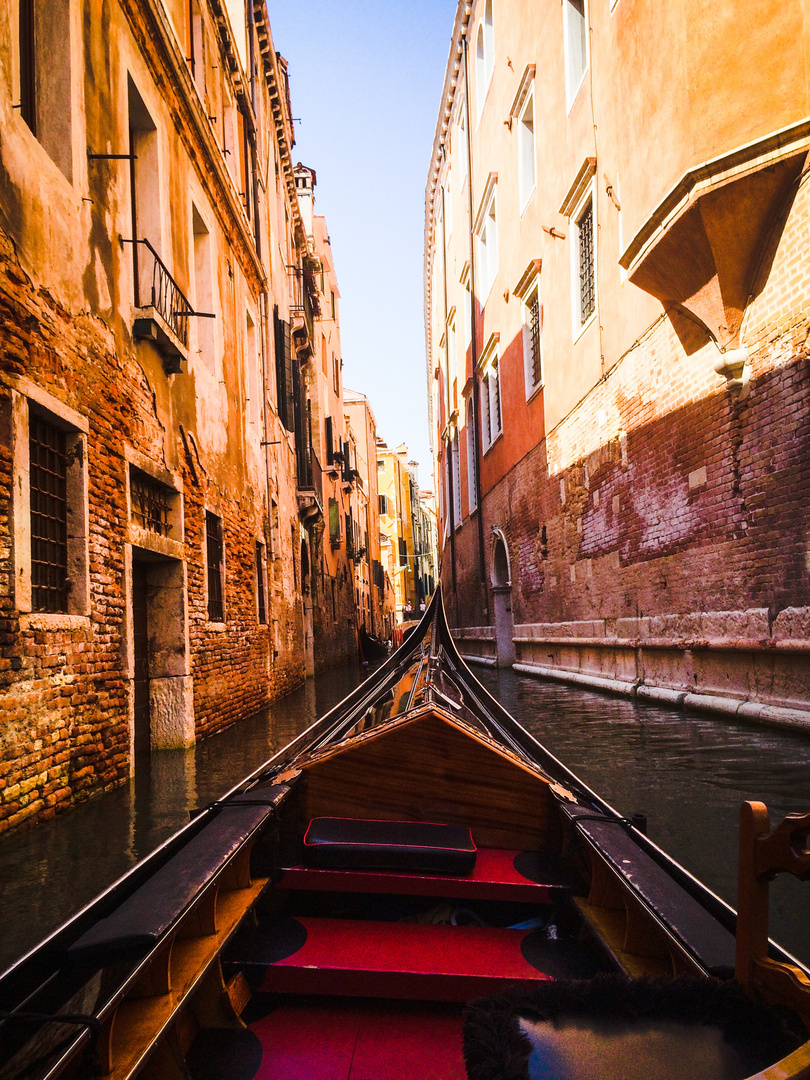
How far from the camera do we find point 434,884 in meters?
1.80

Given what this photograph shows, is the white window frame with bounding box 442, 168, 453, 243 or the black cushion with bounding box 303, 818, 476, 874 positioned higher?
the white window frame with bounding box 442, 168, 453, 243

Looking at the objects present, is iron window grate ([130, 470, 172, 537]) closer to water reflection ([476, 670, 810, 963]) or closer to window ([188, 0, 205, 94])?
water reflection ([476, 670, 810, 963])

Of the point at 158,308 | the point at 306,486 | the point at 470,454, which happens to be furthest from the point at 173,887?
the point at 470,454

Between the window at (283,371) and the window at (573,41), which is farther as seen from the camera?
the window at (283,371)

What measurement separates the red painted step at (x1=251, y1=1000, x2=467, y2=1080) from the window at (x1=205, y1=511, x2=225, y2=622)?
531 centimetres

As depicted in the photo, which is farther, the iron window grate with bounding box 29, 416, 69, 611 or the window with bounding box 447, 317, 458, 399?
the window with bounding box 447, 317, 458, 399

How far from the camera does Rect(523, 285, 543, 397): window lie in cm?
1095

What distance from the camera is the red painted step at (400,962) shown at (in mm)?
1491

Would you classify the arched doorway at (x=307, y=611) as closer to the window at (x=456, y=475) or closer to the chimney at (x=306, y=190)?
the window at (x=456, y=475)

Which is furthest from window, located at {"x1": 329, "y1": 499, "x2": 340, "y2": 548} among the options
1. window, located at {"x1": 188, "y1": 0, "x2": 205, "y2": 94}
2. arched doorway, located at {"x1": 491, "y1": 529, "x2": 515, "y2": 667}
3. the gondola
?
the gondola

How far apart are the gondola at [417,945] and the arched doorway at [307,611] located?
395 inches

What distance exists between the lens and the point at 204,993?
4.70 ft

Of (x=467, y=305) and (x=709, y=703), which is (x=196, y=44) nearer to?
(x=709, y=703)

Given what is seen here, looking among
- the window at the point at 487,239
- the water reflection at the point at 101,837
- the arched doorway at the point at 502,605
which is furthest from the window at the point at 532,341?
the water reflection at the point at 101,837
